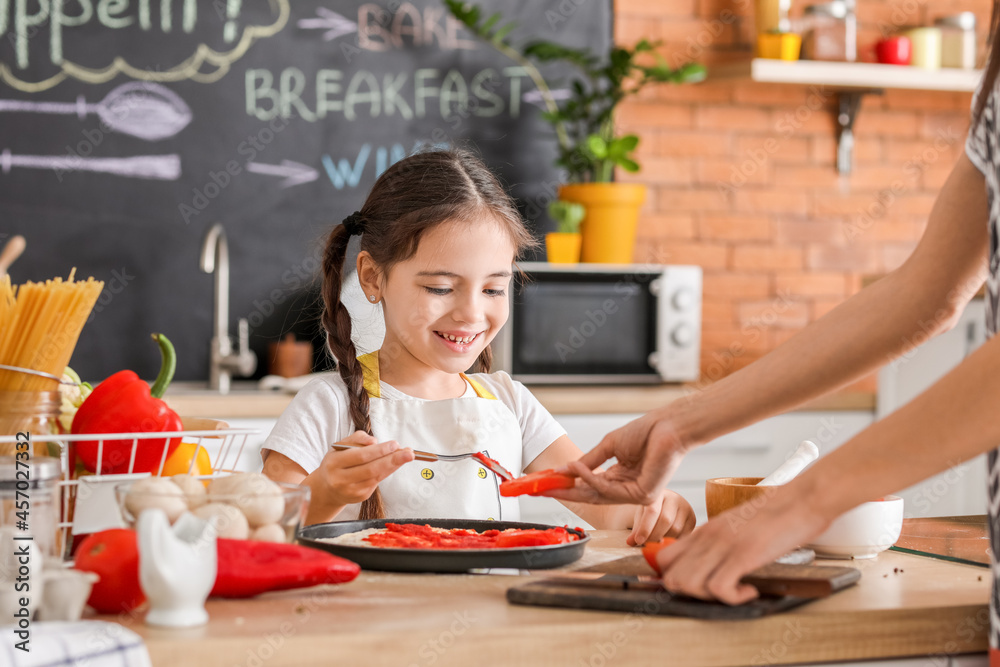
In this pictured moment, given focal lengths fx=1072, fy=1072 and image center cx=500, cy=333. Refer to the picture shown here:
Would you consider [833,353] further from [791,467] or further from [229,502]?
[229,502]

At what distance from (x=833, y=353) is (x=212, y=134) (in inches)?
90.8

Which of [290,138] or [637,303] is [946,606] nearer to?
[637,303]

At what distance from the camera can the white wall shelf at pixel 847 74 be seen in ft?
10.00

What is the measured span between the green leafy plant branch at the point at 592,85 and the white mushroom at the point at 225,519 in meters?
2.25

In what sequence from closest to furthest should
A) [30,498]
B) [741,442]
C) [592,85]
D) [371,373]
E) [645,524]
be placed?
[30,498]
[645,524]
[371,373]
[741,442]
[592,85]

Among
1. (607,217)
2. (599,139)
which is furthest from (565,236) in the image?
(599,139)

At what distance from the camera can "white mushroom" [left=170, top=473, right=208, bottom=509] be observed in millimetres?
792

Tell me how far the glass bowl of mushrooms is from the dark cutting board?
0.19 meters

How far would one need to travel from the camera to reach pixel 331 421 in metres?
1.54

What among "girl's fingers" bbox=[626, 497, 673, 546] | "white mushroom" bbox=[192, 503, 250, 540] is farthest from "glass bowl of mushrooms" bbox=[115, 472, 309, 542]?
"girl's fingers" bbox=[626, 497, 673, 546]

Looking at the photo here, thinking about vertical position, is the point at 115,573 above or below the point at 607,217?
below

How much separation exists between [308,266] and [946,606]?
93.8 inches

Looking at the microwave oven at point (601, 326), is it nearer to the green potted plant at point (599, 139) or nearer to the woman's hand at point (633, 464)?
the green potted plant at point (599, 139)

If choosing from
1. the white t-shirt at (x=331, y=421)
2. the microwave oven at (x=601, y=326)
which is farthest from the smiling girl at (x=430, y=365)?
the microwave oven at (x=601, y=326)
